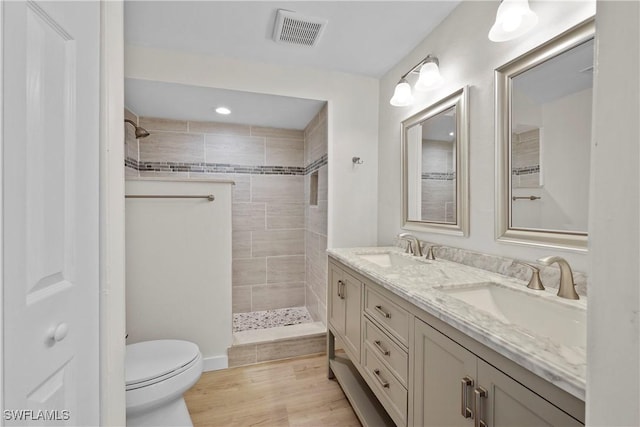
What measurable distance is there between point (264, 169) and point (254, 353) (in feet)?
5.81

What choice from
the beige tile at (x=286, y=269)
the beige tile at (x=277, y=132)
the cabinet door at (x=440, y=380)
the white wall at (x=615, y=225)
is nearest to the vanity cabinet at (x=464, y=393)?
the cabinet door at (x=440, y=380)

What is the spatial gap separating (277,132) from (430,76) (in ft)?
5.90

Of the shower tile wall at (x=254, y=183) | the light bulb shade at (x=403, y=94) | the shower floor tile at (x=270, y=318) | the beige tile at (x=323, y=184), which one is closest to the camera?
the light bulb shade at (x=403, y=94)

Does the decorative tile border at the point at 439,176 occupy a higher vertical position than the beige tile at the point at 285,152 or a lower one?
lower

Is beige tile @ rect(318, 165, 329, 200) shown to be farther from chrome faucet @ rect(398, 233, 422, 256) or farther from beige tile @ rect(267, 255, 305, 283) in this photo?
beige tile @ rect(267, 255, 305, 283)

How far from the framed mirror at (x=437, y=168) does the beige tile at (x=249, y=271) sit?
5.42 feet

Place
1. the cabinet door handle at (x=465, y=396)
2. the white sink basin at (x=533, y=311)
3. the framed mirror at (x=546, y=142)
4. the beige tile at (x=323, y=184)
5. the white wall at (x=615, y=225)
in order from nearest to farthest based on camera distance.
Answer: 1. the white wall at (x=615, y=225)
2. the cabinet door handle at (x=465, y=396)
3. the white sink basin at (x=533, y=311)
4. the framed mirror at (x=546, y=142)
5. the beige tile at (x=323, y=184)

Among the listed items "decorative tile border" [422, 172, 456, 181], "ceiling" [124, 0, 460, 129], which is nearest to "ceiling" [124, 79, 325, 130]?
"ceiling" [124, 0, 460, 129]

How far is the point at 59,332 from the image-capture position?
0.68 m

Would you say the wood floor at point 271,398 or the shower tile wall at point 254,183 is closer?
the wood floor at point 271,398

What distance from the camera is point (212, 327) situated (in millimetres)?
2111

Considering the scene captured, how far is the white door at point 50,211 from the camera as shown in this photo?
0.56 metres

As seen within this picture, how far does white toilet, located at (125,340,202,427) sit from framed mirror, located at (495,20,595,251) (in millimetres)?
1695

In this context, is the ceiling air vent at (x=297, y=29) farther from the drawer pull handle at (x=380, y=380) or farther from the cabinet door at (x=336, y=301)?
the drawer pull handle at (x=380, y=380)
